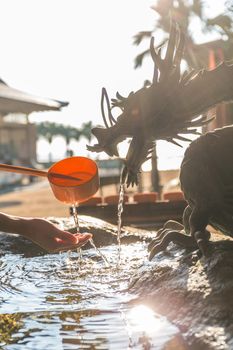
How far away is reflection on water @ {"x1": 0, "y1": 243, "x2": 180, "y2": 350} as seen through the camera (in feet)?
6.91

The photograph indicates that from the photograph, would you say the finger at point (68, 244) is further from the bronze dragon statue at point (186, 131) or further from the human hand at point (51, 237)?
the bronze dragon statue at point (186, 131)

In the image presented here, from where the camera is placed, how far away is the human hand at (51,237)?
2.44m

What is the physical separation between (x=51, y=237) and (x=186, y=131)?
91cm

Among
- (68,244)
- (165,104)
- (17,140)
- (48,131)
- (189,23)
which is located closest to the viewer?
(68,244)

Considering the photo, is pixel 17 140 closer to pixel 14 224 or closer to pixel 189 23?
pixel 189 23

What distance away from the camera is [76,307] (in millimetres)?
2604

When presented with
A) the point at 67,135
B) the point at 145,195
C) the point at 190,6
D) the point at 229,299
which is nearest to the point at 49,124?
the point at 67,135

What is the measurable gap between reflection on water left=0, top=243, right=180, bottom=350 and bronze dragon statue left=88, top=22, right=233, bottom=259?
52 cm

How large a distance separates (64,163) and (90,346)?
3.61 feet

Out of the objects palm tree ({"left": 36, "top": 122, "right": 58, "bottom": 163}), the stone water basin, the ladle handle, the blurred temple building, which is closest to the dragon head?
the ladle handle

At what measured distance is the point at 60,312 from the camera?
2516 mm

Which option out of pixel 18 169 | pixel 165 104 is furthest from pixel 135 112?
pixel 18 169

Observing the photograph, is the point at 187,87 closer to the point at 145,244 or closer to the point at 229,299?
the point at 229,299

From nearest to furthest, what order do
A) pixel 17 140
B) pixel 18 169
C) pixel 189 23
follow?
1. pixel 18 169
2. pixel 189 23
3. pixel 17 140
